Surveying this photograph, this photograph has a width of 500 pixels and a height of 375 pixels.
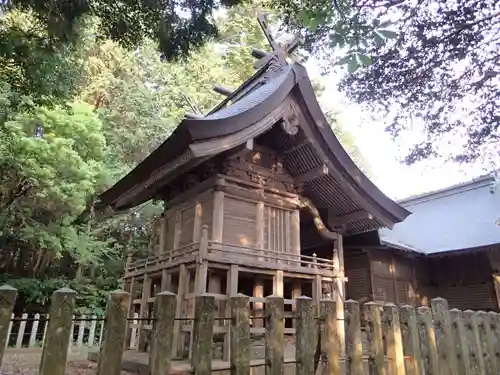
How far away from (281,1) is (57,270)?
13.9 meters

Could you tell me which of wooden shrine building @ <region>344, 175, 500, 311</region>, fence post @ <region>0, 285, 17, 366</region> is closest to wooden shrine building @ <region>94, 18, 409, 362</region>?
wooden shrine building @ <region>344, 175, 500, 311</region>

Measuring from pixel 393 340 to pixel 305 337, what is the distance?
1.11 metres

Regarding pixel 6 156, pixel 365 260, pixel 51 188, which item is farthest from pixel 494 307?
pixel 6 156

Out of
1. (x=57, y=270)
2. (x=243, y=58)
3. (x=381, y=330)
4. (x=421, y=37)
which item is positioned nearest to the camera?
(x=381, y=330)

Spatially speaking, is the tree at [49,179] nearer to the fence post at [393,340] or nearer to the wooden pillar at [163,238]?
the wooden pillar at [163,238]

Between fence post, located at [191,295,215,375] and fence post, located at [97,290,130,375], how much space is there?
0.48m

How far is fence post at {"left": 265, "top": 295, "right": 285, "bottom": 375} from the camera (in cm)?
256

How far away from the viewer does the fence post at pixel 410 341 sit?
11.5ft

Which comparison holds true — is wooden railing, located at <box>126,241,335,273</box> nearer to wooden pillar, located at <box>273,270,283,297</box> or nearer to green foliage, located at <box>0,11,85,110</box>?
wooden pillar, located at <box>273,270,283,297</box>

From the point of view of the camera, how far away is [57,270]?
1489 cm

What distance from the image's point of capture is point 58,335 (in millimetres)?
1828

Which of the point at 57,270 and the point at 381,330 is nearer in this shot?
the point at 381,330

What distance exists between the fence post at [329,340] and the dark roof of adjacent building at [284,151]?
420 centimetres

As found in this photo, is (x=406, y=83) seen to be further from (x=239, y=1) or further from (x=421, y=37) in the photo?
(x=239, y=1)
